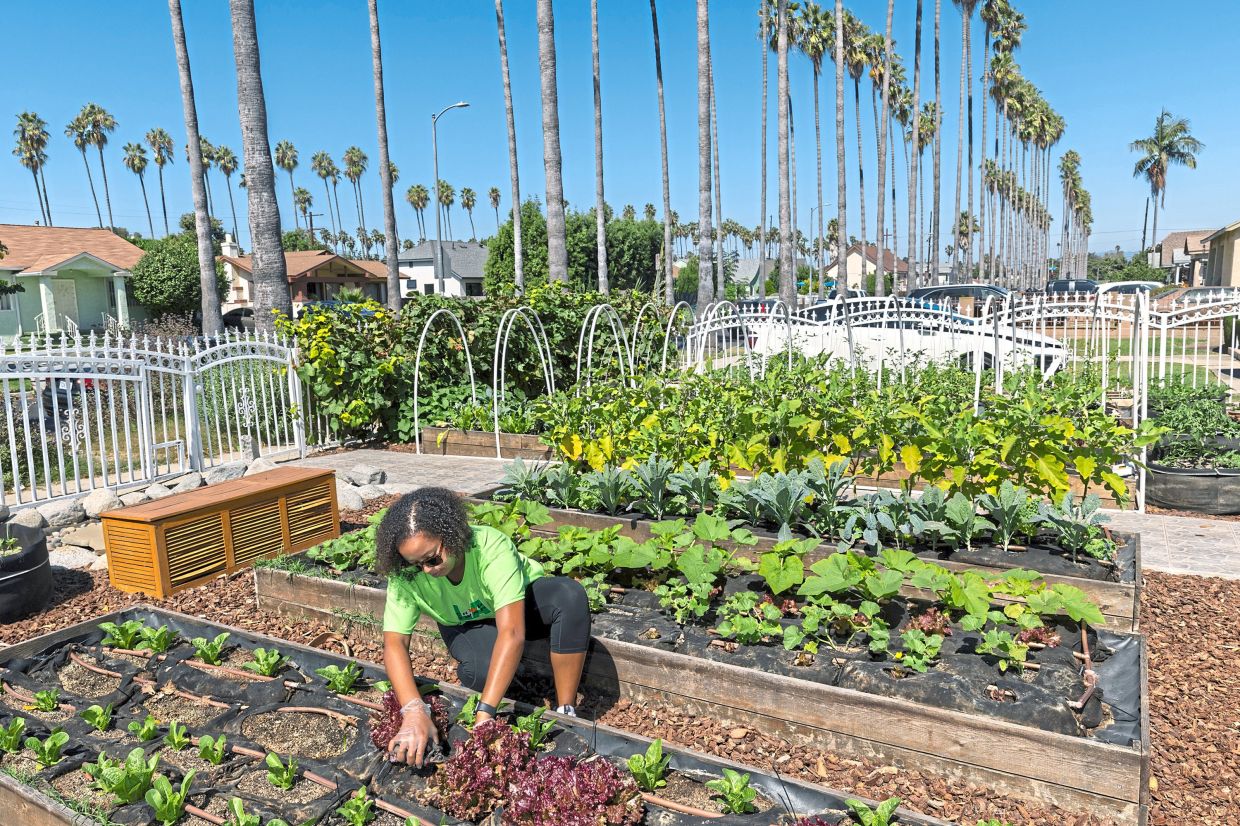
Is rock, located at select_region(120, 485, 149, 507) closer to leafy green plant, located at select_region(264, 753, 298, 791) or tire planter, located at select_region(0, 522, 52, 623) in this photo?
tire planter, located at select_region(0, 522, 52, 623)

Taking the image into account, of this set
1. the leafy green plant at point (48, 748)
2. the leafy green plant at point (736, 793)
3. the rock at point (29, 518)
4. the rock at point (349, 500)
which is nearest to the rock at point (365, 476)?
the rock at point (349, 500)

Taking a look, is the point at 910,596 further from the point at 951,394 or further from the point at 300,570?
the point at 951,394

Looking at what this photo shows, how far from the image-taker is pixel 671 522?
4332 mm

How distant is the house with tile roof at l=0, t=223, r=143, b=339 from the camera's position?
3067cm

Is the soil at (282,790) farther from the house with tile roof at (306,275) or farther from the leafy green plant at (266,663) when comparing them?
the house with tile roof at (306,275)

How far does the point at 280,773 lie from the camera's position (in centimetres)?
263

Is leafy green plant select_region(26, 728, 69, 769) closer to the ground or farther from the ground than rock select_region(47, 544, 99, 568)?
farther from the ground

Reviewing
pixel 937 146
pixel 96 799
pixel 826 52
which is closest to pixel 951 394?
pixel 96 799

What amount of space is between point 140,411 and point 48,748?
19.3 feet

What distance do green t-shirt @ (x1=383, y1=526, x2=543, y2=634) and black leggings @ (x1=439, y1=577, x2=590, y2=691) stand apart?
0.31ft

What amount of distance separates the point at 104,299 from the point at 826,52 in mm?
36303

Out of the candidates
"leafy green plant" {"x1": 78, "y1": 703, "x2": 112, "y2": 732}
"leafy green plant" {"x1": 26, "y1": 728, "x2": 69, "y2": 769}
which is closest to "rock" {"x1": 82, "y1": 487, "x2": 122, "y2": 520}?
"leafy green plant" {"x1": 78, "y1": 703, "x2": 112, "y2": 732}

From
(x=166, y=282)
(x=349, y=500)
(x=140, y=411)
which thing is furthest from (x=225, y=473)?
(x=166, y=282)

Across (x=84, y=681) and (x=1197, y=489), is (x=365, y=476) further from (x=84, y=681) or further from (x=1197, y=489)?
(x=1197, y=489)
